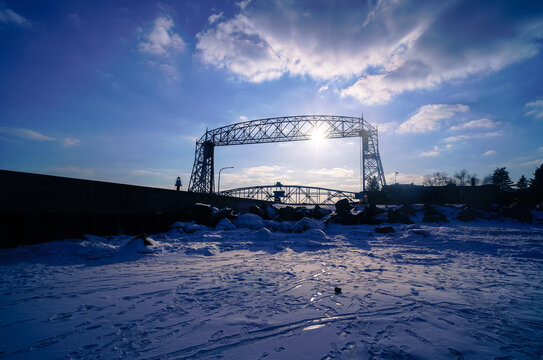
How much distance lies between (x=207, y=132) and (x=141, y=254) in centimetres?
3463

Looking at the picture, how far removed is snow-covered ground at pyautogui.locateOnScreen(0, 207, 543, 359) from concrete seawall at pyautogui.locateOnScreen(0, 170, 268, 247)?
757 mm

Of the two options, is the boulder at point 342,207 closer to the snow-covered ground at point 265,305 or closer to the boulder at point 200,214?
A: the boulder at point 200,214

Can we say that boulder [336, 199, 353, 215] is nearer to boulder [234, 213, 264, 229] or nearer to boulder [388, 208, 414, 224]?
boulder [388, 208, 414, 224]

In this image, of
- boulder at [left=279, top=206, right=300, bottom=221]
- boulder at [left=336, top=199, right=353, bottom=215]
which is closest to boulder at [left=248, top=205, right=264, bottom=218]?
boulder at [left=279, top=206, right=300, bottom=221]

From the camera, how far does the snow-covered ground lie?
200 centimetres

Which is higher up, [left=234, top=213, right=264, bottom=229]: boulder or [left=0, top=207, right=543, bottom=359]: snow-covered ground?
[left=234, top=213, right=264, bottom=229]: boulder

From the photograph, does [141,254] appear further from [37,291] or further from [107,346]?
[107,346]

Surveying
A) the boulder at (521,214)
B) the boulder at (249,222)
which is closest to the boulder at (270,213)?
the boulder at (249,222)

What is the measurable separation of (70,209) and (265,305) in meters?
7.45

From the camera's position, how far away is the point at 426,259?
5.46m

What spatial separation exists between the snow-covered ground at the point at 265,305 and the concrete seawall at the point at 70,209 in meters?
0.76

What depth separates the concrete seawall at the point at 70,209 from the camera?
5.91 meters

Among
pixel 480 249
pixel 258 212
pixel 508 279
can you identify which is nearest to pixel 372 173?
pixel 258 212

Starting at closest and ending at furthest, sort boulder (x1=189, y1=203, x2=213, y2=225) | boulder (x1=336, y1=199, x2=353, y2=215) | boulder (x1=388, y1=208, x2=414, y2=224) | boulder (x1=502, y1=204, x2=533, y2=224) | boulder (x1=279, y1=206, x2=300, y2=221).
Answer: boulder (x1=189, y1=203, x2=213, y2=225), boulder (x1=388, y1=208, x2=414, y2=224), boulder (x1=279, y1=206, x2=300, y2=221), boulder (x1=502, y1=204, x2=533, y2=224), boulder (x1=336, y1=199, x2=353, y2=215)
